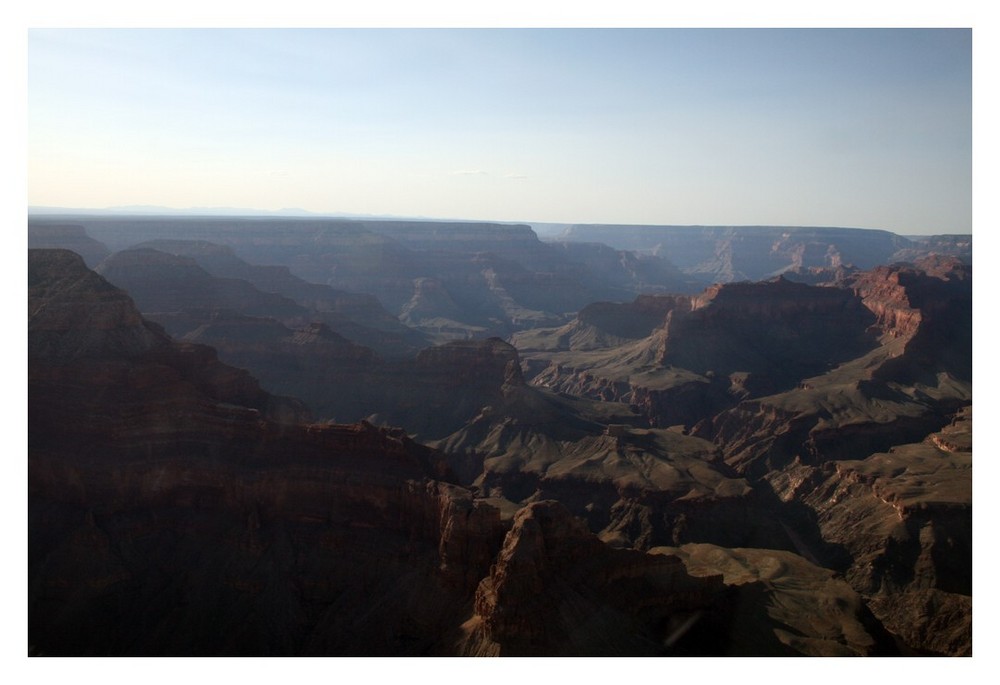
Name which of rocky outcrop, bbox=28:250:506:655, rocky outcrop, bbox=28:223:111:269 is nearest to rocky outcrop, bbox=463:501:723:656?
rocky outcrop, bbox=28:250:506:655

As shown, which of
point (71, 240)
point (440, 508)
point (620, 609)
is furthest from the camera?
point (71, 240)

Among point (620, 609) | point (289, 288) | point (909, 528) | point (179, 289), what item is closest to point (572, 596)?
point (620, 609)

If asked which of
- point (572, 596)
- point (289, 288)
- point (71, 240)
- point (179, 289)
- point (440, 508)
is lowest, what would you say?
point (572, 596)

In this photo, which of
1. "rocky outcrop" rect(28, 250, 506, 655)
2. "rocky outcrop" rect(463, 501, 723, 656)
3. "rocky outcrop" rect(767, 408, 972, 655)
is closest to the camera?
"rocky outcrop" rect(463, 501, 723, 656)

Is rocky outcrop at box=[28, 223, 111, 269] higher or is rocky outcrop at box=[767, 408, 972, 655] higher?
rocky outcrop at box=[28, 223, 111, 269]

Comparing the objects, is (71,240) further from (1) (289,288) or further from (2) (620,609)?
(2) (620,609)

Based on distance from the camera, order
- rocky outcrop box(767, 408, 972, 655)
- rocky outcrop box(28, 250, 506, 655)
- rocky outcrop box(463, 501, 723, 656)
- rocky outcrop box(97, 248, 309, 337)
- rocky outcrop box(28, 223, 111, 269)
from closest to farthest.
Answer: rocky outcrop box(463, 501, 723, 656) → rocky outcrop box(28, 250, 506, 655) → rocky outcrop box(767, 408, 972, 655) → rocky outcrop box(97, 248, 309, 337) → rocky outcrop box(28, 223, 111, 269)

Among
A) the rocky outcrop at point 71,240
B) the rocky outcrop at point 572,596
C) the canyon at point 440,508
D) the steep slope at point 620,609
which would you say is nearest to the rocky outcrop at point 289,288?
the rocky outcrop at point 71,240

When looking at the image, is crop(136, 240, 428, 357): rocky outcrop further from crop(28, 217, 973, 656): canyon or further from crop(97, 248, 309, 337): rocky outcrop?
crop(28, 217, 973, 656): canyon

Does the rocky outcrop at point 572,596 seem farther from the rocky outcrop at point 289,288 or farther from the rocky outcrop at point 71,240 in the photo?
the rocky outcrop at point 71,240

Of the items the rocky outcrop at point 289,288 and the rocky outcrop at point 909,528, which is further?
the rocky outcrop at point 289,288

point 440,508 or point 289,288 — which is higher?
point 289,288
